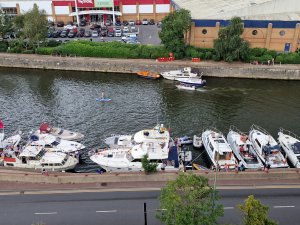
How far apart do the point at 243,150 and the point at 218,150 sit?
5.67 meters

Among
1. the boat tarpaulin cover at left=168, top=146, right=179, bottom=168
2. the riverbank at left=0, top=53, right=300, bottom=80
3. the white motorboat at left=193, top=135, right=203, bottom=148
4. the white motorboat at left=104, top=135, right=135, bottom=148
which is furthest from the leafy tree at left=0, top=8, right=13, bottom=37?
the boat tarpaulin cover at left=168, top=146, right=179, bottom=168

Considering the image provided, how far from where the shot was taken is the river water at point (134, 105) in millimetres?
55188

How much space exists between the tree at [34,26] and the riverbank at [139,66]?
4360 mm

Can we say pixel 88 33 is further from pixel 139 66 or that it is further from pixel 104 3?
pixel 139 66

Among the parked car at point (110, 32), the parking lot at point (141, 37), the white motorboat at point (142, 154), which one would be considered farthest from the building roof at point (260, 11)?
the white motorboat at point (142, 154)

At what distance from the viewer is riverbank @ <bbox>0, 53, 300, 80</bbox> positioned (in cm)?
7375

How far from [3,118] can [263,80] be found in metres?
50.6

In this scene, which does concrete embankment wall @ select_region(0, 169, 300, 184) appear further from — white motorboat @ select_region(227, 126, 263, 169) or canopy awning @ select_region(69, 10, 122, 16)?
canopy awning @ select_region(69, 10, 122, 16)

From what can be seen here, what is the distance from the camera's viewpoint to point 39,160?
146ft

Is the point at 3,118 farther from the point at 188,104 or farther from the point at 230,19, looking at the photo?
the point at 230,19

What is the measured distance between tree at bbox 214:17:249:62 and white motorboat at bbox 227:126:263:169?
29.2m

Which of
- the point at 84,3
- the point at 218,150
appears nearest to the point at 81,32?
the point at 84,3

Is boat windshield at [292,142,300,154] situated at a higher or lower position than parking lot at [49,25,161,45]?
lower

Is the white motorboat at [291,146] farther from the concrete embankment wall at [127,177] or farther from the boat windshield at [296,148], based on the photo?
the concrete embankment wall at [127,177]
